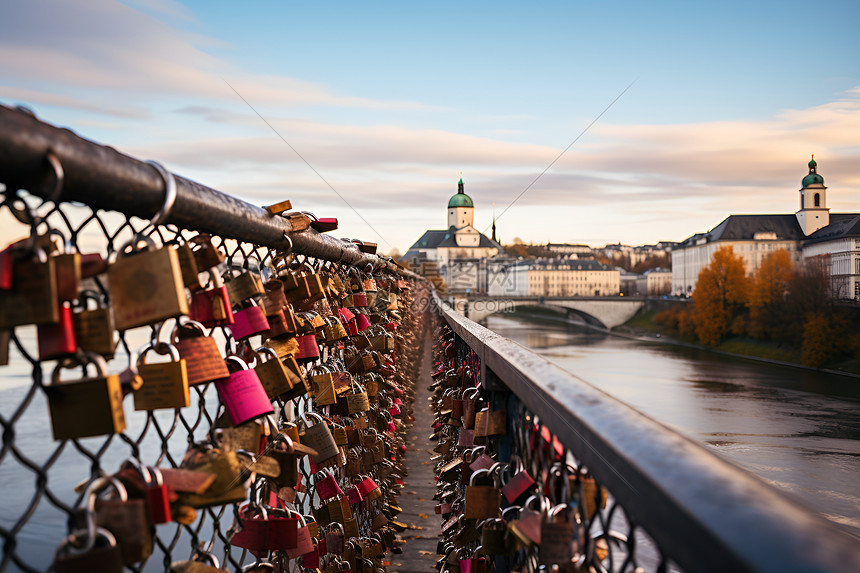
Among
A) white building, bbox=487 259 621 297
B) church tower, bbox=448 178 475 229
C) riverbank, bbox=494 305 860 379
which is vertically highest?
church tower, bbox=448 178 475 229

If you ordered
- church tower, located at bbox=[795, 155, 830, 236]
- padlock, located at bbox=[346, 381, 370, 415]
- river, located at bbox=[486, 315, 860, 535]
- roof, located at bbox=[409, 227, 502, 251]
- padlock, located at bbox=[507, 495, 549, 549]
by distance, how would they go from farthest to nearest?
roof, located at bbox=[409, 227, 502, 251]
church tower, located at bbox=[795, 155, 830, 236]
river, located at bbox=[486, 315, 860, 535]
padlock, located at bbox=[346, 381, 370, 415]
padlock, located at bbox=[507, 495, 549, 549]

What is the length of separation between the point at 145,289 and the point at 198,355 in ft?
0.83

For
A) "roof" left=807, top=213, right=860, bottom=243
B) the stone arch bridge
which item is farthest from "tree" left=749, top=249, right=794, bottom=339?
"roof" left=807, top=213, right=860, bottom=243

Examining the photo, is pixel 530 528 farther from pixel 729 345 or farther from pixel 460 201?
pixel 460 201

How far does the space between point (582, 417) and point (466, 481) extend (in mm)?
1455

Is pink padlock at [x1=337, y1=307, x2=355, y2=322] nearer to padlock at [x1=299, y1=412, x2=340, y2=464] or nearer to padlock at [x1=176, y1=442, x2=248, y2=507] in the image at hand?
padlock at [x1=299, y1=412, x2=340, y2=464]

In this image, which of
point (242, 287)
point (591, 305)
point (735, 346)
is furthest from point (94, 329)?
point (591, 305)

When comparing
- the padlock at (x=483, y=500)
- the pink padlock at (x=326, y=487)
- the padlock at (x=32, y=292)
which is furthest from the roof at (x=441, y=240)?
the padlock at (x=32, y=292)

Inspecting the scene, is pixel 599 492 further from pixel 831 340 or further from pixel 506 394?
pixel 831 340

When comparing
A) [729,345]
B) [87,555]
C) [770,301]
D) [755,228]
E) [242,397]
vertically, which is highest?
[755,228]

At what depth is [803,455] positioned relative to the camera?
88.1ft

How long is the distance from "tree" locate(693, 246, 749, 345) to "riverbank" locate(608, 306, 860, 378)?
51.2 inches

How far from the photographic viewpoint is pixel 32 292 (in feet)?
2.50

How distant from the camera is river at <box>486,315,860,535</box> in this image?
80.2ft
